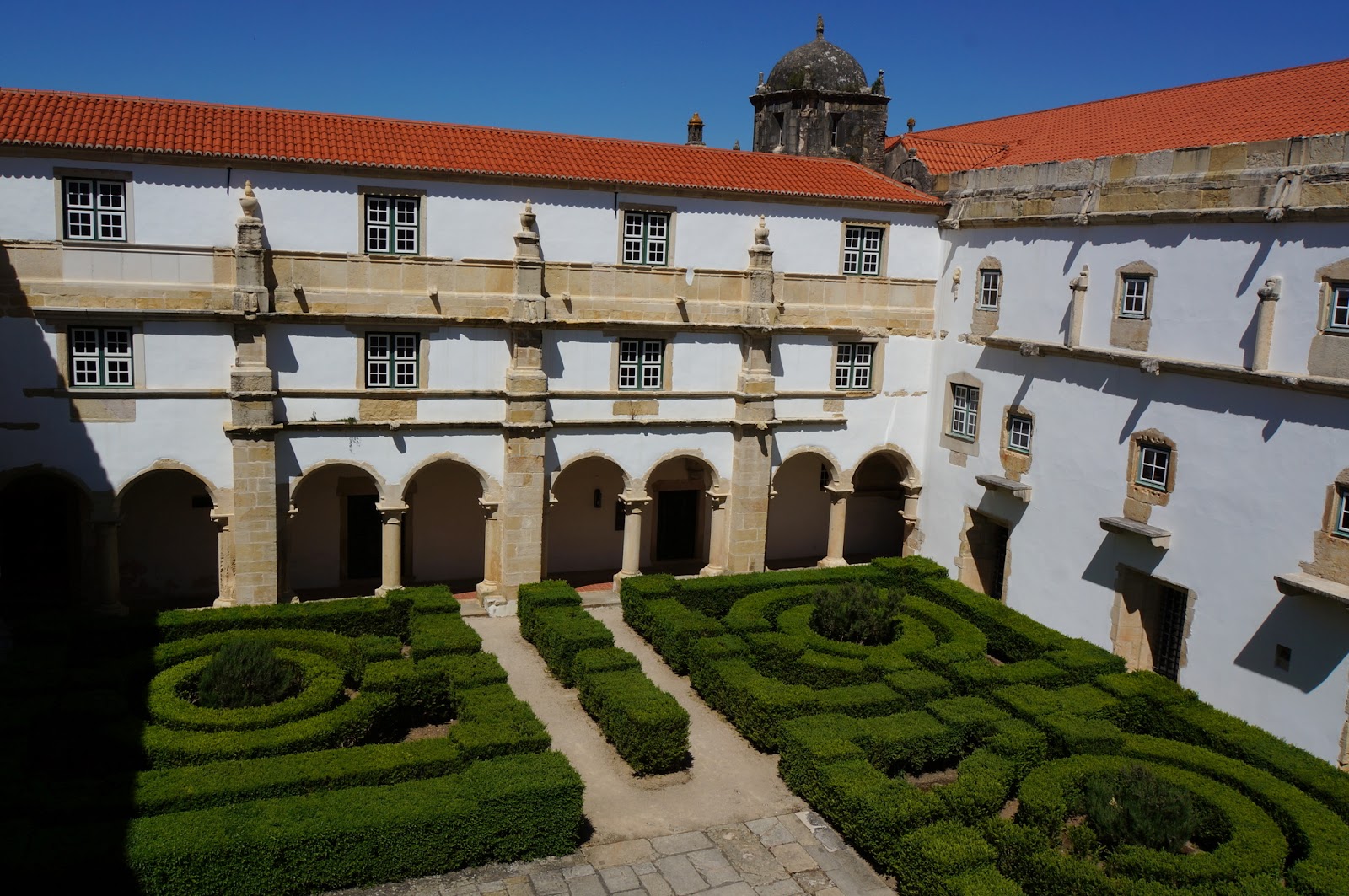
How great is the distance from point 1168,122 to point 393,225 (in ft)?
57.4

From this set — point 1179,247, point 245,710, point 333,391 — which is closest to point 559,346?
point 333,391

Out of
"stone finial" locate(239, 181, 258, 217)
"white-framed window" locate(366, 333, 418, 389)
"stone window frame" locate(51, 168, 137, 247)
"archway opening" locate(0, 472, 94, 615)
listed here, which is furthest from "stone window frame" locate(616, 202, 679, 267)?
"archway opening" locate(0, 472, 94, 615)

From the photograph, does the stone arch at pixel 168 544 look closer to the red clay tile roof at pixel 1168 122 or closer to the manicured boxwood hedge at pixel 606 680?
the manicured boxwood hedge at pixel 606 680

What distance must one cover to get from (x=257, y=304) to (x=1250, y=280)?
60.9 feet

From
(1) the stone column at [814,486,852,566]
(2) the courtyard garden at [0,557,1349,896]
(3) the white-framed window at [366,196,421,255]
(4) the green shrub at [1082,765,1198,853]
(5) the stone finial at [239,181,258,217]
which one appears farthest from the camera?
(1) the stone column at [814,486,852,566]

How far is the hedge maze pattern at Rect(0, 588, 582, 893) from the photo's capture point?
12.4 m

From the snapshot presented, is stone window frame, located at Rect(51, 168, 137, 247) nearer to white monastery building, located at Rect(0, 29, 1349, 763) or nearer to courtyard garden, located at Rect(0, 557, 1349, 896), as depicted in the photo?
white monastery building, located at Rect(0, 29, 1349, 763)

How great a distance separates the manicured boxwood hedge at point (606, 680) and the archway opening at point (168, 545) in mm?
7913

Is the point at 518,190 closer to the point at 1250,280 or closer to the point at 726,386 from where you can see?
the point at 726,386

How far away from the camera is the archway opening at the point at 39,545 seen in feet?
75.8

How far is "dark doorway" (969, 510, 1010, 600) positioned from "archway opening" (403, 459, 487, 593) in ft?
39.6

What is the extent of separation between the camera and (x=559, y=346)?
23.7 m

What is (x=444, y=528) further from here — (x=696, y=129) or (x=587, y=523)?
(x=696, y=129)

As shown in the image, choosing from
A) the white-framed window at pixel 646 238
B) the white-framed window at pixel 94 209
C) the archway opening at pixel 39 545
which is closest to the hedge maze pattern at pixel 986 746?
the white-framed window at pixel 646 238
